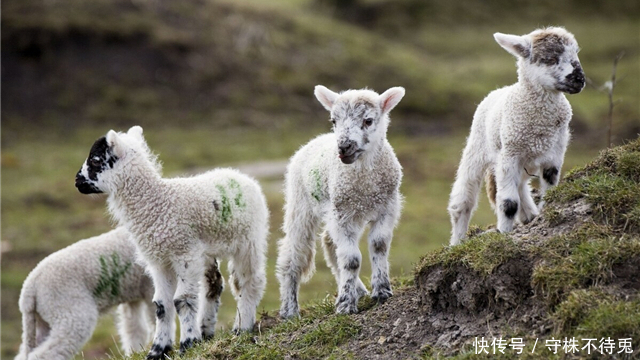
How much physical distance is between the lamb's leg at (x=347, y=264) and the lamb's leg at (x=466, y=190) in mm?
1486

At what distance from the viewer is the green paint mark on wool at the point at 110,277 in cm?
1219

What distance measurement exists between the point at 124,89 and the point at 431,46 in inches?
912

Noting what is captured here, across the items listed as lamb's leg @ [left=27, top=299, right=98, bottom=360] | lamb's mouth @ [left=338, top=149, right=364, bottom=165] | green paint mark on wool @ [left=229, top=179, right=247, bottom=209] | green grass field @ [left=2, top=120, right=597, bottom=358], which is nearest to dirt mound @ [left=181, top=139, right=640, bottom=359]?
lamb's mouth @ [left=338, top=149, right=364, bottom=165]

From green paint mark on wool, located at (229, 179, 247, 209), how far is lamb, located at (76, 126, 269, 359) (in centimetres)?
1

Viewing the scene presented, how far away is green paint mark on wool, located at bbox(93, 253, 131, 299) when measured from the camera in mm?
12188

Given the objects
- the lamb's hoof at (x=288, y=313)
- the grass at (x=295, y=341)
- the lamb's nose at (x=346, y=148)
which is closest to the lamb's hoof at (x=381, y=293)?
the grass at (x=295, y=341)

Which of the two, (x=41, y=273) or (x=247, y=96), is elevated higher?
(x=247, y=96)

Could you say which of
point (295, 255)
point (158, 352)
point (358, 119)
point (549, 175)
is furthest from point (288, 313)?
point (549, 175)

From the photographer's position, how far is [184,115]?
→ 131 feet

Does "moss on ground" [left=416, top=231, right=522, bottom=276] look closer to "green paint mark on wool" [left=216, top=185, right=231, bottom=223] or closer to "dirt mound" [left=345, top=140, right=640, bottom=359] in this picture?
"dirt mound" [left=345, top=140, right=640, bottom=359]

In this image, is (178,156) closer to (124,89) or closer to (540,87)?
(124,89)

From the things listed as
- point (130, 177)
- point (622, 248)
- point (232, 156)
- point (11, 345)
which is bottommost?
point (11, 345)

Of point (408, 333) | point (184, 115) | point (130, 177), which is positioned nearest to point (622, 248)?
point (408, 333)

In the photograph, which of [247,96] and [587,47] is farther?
[587,47]
